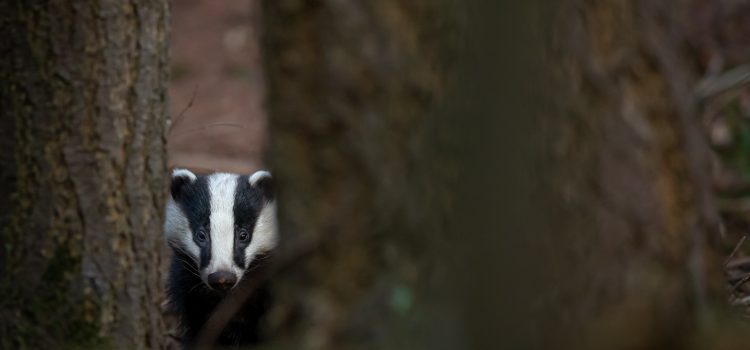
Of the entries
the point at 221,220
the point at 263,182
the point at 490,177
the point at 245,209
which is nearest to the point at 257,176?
the point at 263,182

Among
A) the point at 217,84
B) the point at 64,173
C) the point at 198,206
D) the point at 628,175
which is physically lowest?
the point at 217,84

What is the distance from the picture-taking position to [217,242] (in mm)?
6270

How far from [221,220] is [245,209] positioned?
139 mm

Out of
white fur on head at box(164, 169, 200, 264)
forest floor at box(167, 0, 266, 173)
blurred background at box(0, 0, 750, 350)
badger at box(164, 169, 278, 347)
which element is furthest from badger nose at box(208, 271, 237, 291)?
forest floor at box(167, 0, 266, 173)

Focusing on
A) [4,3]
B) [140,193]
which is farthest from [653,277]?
[4,3]

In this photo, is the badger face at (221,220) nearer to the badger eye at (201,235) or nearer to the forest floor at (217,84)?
the badger eye at (201,235)

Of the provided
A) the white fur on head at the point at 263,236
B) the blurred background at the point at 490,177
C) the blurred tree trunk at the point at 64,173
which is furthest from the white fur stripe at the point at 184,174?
the blurred background at the point at 490,177

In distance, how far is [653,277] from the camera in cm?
249

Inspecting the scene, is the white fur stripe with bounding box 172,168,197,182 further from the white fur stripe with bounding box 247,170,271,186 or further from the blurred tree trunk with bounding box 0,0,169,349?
the blurred tree trunk with bounding box 0,0,169,349

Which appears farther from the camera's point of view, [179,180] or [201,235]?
[179,180]

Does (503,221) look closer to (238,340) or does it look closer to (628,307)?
(628,307)

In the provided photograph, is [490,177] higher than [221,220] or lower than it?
higher

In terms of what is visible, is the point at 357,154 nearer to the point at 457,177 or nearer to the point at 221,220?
the point at 457,177

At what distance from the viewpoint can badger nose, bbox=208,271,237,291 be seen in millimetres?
5980
